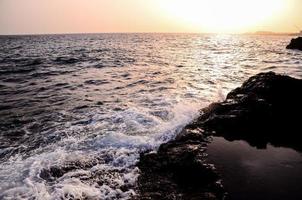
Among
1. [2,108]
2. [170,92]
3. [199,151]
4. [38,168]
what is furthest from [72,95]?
[199,151]

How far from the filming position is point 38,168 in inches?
240

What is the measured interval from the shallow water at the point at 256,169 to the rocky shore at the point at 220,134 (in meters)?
0.22

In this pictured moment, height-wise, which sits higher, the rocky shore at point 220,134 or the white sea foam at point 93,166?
the rocky shore at point 220,134

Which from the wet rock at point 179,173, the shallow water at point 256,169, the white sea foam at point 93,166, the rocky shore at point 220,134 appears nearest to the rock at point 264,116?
the rocky shore at point 220,134

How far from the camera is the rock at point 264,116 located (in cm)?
714

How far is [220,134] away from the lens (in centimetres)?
723

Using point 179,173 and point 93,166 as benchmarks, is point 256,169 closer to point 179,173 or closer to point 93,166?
point 179,173

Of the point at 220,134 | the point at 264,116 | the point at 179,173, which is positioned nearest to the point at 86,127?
the point at 220,134

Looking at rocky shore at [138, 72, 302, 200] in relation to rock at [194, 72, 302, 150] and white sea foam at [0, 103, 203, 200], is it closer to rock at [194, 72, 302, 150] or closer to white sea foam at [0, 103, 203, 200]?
rock at [194, 72, 302, 150]

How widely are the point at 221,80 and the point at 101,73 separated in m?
8.29

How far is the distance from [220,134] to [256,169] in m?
1.83

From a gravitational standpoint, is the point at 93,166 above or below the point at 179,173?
below

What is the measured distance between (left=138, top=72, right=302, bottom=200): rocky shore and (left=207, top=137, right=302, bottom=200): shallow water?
0.72ft

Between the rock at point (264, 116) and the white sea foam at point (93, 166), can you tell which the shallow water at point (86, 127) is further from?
the rock at point (264, 116)
